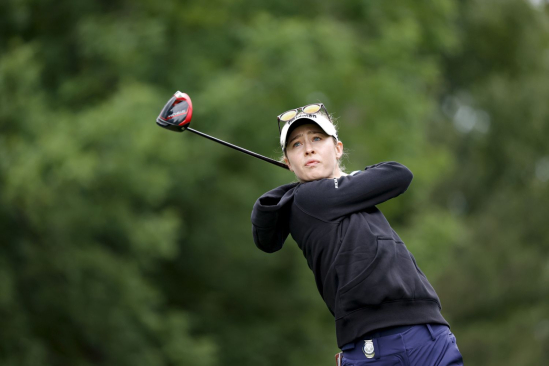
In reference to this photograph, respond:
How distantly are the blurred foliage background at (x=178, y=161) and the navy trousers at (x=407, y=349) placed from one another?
24.6ft

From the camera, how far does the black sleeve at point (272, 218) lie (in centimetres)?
370

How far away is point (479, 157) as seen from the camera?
861 inches

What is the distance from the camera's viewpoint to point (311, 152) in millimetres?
3770

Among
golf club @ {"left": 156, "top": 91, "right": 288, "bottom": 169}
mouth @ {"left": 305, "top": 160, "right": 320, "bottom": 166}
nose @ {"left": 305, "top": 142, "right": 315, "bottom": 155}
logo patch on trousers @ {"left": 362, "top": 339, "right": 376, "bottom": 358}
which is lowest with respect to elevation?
logo patch on trousers @ {"left": 362, "top": 339, "right": 376, "bottom": 358}

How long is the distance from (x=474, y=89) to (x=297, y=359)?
381 inches

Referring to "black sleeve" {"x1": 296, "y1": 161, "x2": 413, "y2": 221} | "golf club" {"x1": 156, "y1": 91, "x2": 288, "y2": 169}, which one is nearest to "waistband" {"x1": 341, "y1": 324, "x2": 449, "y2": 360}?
"black sleeve" {"x1": 296, "y1": 161, "x2": 413, "y2": 221}

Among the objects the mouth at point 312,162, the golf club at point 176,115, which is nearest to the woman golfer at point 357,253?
the mouth at point 312,162

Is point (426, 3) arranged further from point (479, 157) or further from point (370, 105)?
point (479, 157)

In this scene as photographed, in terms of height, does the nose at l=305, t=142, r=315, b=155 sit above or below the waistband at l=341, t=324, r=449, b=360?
above

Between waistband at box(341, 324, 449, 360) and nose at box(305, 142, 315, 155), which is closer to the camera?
waistband at box(341, 324, 449, 360)

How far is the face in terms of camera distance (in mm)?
3766

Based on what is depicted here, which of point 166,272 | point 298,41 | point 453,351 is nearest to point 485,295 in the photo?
point 166,272

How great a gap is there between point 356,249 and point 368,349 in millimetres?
405

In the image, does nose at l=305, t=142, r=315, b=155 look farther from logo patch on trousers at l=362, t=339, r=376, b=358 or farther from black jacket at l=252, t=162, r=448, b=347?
logo patch on trousers at l=362, t=339, r=376, b=358
